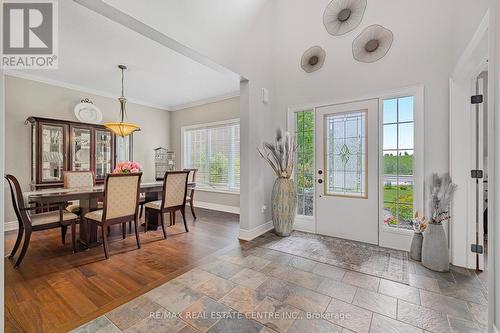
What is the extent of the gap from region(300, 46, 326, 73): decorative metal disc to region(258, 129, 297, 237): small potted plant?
1141mm

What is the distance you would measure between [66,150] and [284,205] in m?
4.31

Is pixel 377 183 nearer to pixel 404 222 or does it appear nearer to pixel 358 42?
pixel 404 222

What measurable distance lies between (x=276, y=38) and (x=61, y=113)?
450cm

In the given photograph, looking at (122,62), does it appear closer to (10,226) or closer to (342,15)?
(10,226)

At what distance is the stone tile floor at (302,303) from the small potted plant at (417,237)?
161mm

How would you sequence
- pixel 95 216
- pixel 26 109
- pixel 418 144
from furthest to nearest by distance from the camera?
pixel 26 109 < pixel 95 216 < pixel 418 144

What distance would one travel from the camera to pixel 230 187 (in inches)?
215

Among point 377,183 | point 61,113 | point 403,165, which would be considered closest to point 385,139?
point 403,165

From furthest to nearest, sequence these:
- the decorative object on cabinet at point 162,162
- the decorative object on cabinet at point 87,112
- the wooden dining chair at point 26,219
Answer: the decorative object on cabinet at point 162,162 → the decorative object on cabinet at point 87,112 → the wooden dining chair at point 26,219

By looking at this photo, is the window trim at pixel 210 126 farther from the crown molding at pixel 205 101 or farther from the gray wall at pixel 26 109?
the gray wall at pixel 26 109

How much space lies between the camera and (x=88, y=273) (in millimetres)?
2357

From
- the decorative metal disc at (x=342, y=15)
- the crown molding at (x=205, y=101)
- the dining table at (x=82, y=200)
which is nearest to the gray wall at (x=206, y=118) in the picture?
the crown molding at (x=205, y=101)

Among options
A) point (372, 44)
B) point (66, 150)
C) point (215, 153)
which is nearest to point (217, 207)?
point (215, 153)

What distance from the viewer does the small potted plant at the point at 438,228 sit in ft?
7.76
